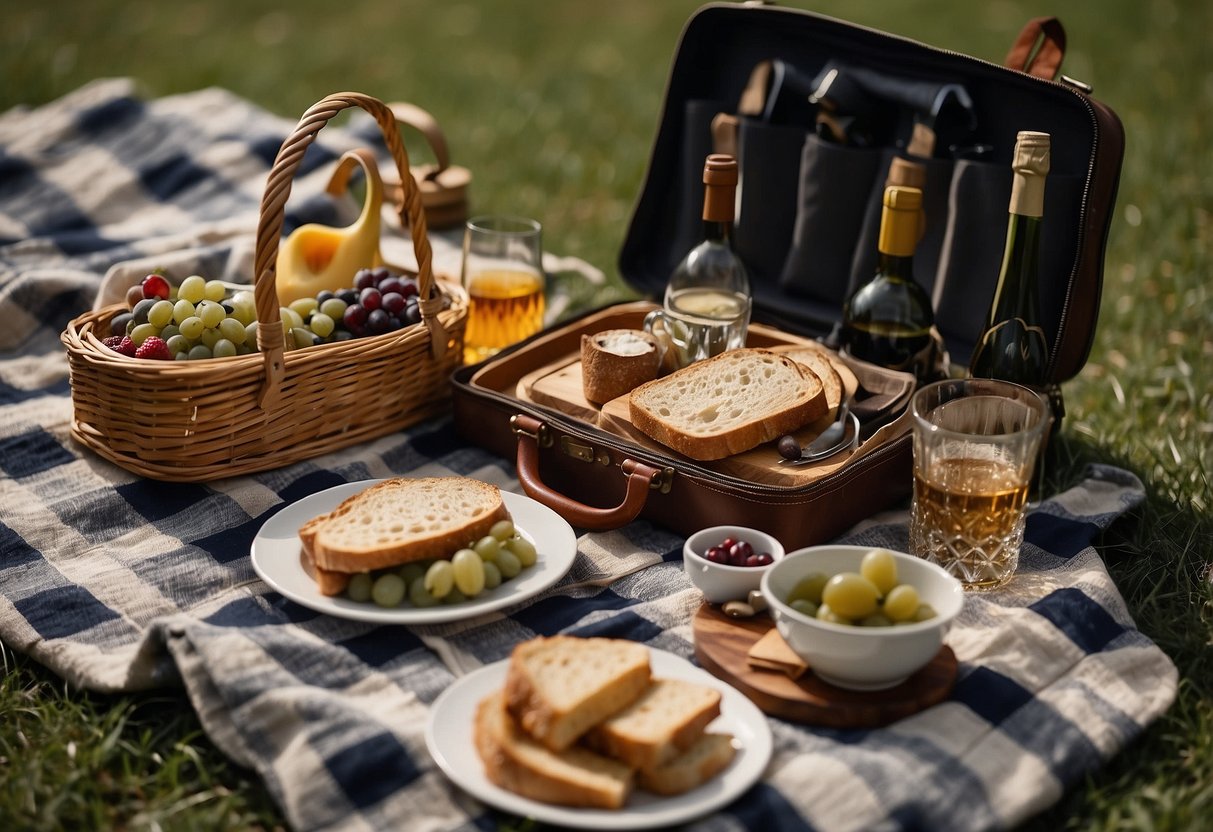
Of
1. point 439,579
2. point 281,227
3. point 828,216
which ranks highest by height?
point 281,227

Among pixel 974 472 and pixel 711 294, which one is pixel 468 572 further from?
pixel 711 294

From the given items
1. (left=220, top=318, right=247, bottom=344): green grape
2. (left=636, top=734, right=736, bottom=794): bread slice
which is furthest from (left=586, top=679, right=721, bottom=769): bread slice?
(left=220, top=318, right=247, bottom=344): green grape

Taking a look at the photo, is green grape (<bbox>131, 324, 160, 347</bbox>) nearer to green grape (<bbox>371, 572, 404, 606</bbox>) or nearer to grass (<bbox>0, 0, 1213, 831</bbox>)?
grass (<bbox>0, 0, 1213, 831</bbox>)

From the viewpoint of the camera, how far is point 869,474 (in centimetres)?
213

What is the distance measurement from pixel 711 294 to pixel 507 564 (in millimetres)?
871

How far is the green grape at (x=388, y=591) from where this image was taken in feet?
5.99

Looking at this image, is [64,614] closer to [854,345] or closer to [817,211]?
[854,345]

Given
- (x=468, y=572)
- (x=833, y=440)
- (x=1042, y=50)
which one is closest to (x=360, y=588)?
(x=468, y=572)

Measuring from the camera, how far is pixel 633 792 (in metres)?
1.51

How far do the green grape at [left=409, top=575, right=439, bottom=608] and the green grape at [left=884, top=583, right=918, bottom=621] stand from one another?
69cm

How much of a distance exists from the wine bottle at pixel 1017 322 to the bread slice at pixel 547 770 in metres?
1.20

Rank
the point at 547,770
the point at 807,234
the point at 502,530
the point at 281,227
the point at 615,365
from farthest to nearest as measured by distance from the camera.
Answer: the point at 807,234
the point at 615,365
the point at 281,227
the point at 502,530
the point at 547,770

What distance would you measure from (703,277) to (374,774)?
1.34m

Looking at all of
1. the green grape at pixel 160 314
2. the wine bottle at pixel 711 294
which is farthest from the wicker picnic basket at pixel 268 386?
the wine bottle at pixel 711 294
